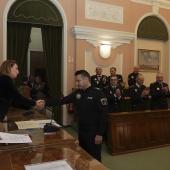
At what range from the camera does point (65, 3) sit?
613 centimetres

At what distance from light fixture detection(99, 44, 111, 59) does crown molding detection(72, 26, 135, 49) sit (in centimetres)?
10

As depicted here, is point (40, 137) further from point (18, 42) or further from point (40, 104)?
point (18, 42)

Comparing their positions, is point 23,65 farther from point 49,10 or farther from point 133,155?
point 133,155

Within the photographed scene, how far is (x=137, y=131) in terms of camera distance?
401 cm

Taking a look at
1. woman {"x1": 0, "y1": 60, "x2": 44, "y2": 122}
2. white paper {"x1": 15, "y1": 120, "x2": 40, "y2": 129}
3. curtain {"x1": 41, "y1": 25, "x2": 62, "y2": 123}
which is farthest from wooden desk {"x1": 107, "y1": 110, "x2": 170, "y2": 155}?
curtain {"x1": 41, "y1": 25, "x2": 62, "y2": 123}

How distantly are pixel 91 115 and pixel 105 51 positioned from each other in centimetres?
438

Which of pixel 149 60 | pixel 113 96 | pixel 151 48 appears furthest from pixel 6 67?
pixel 151 48

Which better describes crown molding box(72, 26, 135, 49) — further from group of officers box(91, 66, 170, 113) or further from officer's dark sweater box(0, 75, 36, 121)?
officer's dark sweater box(0, 75, 36, 121)

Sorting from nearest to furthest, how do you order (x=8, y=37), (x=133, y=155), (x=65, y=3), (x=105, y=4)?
(x=133, y=155) < (x=8, y=37) < (x=65, y=3) < (x=105, y=4)

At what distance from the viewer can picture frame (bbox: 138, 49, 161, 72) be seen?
7.69 metres

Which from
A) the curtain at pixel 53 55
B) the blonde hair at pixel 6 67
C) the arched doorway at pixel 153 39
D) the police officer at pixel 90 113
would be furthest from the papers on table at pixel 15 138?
the arched doorway at pixel 153 39

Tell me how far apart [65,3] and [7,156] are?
5.46m

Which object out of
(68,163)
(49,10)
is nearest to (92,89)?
(68,163)

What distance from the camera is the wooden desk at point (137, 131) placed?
3.83 m
